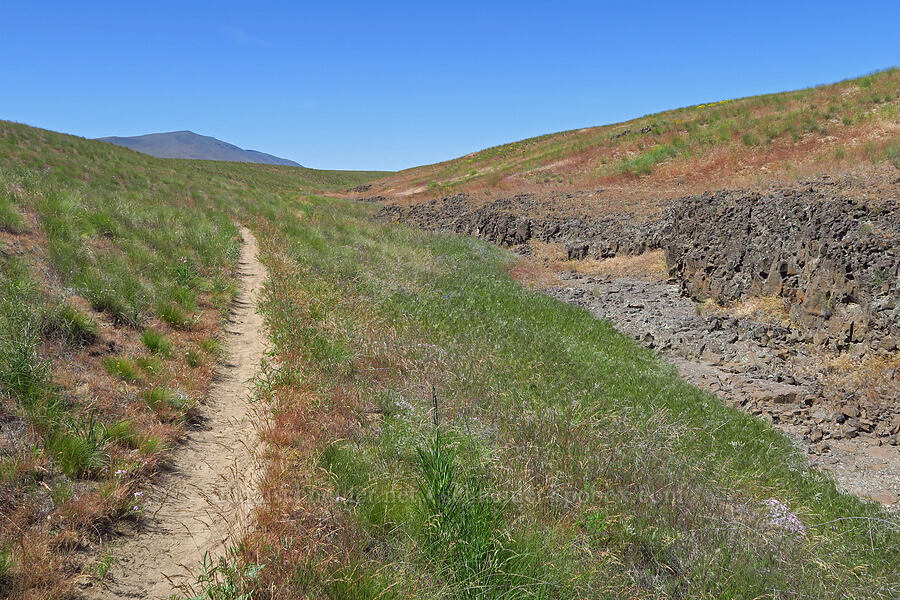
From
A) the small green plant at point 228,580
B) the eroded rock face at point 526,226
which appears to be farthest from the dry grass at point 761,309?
the small green plant at point 228,580

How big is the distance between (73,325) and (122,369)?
2.82 ft

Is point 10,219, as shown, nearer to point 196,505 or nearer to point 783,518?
point 196,505

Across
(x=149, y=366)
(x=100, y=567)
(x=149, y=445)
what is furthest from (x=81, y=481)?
(x=149, y=366)

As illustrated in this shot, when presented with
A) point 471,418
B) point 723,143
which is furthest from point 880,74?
point 471,418

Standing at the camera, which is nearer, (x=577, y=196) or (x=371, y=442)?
(x=371, y=442)

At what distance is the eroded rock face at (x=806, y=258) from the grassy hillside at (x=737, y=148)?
23.2 ft

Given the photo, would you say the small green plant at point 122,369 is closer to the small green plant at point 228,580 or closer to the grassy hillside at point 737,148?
the small green plant at point 228,580

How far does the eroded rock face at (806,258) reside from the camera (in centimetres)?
984

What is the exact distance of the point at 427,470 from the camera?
3344 millimetres

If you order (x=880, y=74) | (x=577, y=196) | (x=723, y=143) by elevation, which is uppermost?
(x=880, y=74)

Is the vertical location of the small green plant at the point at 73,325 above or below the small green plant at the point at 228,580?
above

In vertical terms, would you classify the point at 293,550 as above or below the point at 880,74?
below

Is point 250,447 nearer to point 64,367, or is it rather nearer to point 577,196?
point 64,367

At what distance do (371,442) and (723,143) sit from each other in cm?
3464
